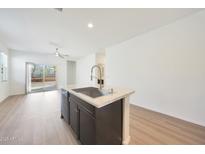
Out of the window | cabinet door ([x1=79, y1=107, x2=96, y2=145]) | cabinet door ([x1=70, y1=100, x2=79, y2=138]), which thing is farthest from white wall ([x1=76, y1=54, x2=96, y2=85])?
cabinet door ([x1=79, y1=107, x2=96, y2=145])

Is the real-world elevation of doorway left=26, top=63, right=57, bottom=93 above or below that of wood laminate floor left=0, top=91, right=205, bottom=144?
above

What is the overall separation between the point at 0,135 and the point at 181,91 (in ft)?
13.2

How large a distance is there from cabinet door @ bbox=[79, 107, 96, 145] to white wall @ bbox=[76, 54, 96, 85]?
5.32 metres

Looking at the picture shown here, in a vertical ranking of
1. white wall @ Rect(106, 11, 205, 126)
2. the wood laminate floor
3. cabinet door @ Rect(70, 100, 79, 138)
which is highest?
white wall @ Rect(106, 11, 205, 126)

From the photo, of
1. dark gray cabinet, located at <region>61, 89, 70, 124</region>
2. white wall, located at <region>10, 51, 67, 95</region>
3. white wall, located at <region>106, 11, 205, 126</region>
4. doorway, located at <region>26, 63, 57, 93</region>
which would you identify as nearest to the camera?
dark gray cabinet, located at <region>61, 89, 70, 124</region>

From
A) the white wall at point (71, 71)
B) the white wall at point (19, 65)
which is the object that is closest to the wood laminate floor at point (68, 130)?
the white wall at point (19, 65)

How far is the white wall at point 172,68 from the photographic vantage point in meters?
2.49

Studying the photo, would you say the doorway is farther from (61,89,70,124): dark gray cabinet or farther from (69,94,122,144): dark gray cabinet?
(69,94,122,144): dark gray cabinet

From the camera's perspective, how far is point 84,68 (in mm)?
8125

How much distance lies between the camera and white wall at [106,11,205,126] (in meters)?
2.49

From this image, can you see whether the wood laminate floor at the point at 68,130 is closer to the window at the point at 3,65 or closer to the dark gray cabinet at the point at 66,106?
the dark gray cabinet at the point at 66,106

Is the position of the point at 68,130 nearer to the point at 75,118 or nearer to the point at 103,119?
the point at 75,118
